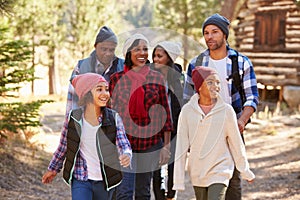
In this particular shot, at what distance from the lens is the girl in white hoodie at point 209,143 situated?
4.35 meters

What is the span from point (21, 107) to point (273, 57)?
547 inches

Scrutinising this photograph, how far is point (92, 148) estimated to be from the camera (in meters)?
4.16

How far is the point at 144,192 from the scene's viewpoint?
5.19 m

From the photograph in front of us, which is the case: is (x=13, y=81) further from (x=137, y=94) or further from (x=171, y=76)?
(x=137, y=94)

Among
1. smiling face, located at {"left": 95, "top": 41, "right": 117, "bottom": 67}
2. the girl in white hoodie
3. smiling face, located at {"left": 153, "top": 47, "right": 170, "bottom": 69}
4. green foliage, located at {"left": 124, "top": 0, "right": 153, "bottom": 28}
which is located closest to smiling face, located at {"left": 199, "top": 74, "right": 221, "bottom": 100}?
the girl in white hoodie

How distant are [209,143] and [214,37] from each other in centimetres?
115

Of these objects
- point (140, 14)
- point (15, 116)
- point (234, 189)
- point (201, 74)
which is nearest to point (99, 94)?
point (201, 74)

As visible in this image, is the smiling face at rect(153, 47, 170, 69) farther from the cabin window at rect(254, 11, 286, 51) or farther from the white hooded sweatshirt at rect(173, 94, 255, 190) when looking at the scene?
the cabin window at rect(254, 11, 286, 51)

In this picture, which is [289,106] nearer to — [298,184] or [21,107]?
[298,184]

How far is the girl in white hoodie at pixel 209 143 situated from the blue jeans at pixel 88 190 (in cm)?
70

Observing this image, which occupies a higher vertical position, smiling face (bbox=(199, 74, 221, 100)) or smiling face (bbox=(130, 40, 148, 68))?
smiling face (bbox=(130, 40, 148, 68))

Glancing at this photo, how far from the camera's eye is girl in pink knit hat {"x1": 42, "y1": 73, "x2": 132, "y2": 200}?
13.6ft

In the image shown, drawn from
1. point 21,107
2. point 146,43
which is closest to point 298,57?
point 21,107

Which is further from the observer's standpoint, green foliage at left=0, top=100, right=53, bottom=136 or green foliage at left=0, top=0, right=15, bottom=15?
green foliage at left=0, top=100, right=53, bottom=136
